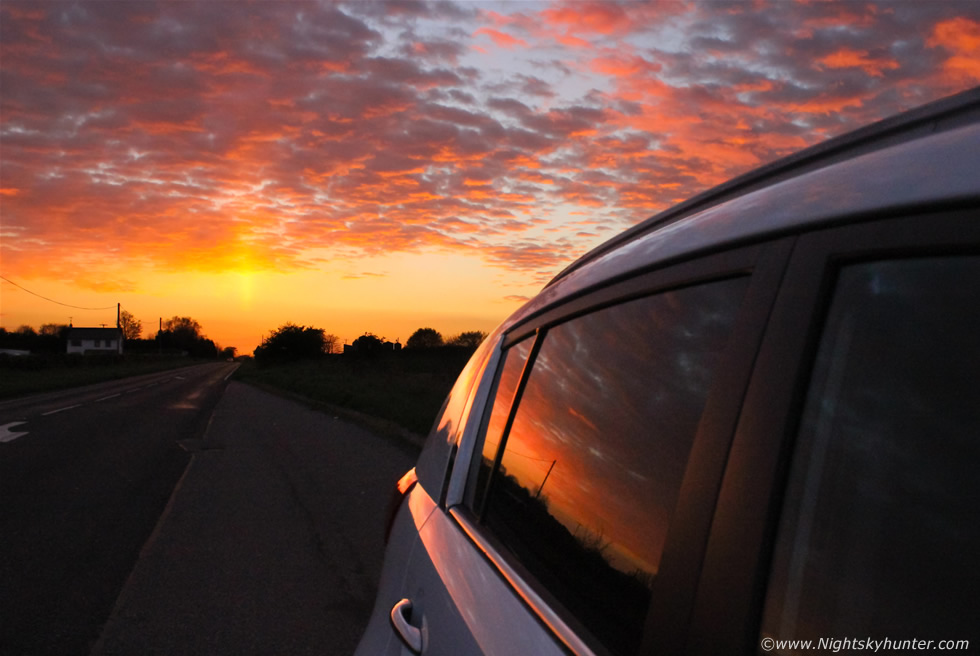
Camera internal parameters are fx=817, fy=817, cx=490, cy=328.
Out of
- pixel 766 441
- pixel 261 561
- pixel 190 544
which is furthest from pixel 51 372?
pixel 766 441

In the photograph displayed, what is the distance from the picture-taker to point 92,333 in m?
159

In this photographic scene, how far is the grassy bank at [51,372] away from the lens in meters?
34.7

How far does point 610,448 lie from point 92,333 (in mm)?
175437

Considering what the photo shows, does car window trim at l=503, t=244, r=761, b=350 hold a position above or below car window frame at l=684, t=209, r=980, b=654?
above

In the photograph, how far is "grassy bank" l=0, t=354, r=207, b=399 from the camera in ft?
114

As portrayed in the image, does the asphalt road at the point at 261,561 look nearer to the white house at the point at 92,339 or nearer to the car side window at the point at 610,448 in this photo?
the car side window at the point at 610,448

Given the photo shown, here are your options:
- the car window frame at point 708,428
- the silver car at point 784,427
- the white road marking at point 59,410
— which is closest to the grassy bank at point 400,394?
the white road marking at point 59,410

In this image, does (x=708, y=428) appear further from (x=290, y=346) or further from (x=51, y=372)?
(x=290, y=346)

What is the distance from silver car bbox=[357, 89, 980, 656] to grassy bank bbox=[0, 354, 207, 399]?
32.4 meters

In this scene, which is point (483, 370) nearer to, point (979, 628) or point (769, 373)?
point (769, 373)

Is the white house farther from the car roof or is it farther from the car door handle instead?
the car roof

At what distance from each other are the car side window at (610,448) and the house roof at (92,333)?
171744mm

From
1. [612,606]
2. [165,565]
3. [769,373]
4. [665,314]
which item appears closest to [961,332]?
[769,373]

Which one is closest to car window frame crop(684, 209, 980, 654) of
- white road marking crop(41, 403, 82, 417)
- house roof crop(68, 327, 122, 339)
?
white road marking crop(41, 403, 82, 417)
